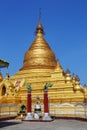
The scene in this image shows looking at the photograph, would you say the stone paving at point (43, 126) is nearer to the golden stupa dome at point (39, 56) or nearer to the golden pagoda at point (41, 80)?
the golden pagoda at point (41, 80)

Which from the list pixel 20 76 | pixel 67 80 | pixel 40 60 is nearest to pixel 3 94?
pixel 20 76

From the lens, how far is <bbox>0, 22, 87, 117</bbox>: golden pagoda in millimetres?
33094

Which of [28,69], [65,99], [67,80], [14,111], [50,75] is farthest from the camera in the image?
[28,69]

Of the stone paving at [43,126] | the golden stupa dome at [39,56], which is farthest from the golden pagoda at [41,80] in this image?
the stone paving at [43,126]

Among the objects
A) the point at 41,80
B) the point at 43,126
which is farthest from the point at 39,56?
the point at 43,126

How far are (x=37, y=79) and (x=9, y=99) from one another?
482cm

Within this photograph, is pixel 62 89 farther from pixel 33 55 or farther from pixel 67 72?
pixel 33 55

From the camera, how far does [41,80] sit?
36.2 meters

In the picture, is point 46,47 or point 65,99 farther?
point 46,47

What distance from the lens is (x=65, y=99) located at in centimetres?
3269

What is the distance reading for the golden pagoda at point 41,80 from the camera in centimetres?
3309

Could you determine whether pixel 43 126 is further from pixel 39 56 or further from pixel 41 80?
pixel 39 56

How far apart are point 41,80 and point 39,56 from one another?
20.1 ft

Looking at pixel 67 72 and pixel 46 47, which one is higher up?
pixel 46 47
